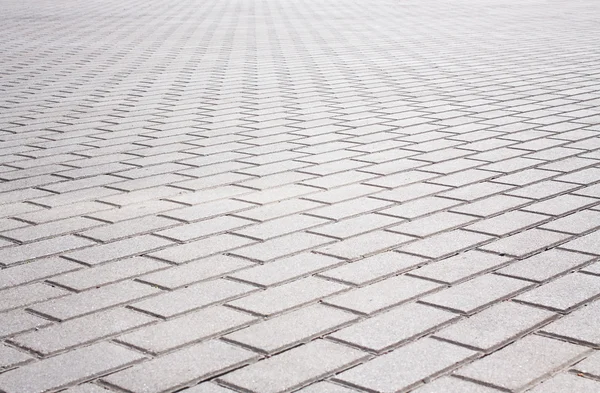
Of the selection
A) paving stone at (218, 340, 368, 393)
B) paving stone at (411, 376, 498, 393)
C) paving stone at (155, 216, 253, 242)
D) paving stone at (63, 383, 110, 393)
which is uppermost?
paving stone at (63, 383, 110, 393)

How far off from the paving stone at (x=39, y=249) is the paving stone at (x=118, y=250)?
8 centimetres

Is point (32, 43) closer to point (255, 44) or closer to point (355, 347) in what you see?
point (255, 44)

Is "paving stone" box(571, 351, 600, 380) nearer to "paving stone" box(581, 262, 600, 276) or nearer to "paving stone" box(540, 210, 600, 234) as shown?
"paving stone" box(581, 262, 600, 276)

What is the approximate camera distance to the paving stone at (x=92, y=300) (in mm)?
3070

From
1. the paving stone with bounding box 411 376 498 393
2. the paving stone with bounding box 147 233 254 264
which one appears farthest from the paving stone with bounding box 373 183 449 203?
the paving stone with bounding box 411 376 498 393

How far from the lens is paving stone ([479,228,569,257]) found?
11.9 ft

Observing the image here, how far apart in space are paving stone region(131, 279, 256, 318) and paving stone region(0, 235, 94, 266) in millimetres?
758

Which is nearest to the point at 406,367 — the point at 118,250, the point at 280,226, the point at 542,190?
the point at 280,226

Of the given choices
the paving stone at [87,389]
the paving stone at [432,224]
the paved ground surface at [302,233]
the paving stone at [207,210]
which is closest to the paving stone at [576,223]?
the paved ground surface at [302,233]

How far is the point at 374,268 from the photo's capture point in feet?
11.3

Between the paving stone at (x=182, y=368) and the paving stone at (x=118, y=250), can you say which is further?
the paving stone at (x=118, y=250)

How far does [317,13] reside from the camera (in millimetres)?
18281

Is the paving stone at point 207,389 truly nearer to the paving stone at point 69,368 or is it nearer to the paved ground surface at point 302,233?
the paved ground surface at point 302,233

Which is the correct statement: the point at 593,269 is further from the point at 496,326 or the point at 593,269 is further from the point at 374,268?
the point at 374,268
